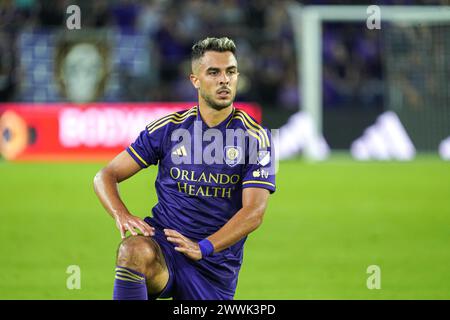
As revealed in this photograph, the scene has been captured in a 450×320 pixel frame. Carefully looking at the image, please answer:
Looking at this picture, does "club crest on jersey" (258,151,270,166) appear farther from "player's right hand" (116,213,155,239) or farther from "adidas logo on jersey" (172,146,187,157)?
"player's right hand" (116,213,155,239)

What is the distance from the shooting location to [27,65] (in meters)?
20.1

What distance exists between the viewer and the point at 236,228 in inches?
211

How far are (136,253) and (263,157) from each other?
1.02 metres

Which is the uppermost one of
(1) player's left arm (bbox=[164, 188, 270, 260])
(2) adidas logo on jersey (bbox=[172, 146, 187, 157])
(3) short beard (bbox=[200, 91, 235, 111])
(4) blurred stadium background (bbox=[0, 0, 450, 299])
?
(4) blurred stadium background (bbox=[0, 0, 450, 299])

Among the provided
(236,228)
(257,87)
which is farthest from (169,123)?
(257,87)

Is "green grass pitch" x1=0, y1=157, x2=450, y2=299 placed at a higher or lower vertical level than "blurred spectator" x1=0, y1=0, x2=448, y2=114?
lower

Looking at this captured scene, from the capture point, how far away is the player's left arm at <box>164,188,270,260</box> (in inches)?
207

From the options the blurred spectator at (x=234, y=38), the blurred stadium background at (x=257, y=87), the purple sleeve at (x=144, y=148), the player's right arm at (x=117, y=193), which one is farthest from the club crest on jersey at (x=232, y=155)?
the blurred spectator at (x=234, y=38)

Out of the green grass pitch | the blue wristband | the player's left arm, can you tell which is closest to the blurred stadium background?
the green grass pitch

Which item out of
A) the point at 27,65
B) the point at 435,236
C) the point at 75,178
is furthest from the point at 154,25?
the point at 435,236

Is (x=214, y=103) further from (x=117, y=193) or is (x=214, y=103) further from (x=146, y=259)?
(x=146, y=259)

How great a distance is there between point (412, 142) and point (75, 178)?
293 inches

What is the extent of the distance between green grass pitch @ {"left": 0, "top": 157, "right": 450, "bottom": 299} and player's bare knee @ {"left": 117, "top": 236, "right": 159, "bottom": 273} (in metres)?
2.25

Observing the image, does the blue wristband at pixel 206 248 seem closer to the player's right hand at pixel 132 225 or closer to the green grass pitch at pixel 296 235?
the player's right hand at pixel 132 225
